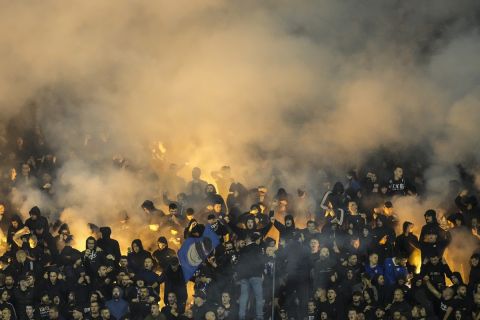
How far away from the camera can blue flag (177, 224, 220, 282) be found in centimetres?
1447

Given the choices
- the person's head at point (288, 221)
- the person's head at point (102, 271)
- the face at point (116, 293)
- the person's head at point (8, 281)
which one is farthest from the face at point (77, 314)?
the person's head at point (288, 221)

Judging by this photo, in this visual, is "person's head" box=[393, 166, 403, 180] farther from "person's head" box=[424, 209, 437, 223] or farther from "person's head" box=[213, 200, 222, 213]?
"person's head" box=[213, 200, 222, 213]

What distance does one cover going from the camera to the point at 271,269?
14273 millimetres

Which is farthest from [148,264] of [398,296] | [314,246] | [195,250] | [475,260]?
[475,260]

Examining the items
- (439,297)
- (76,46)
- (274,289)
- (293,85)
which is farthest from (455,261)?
(76,46)

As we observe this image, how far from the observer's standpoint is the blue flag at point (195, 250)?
570 inches

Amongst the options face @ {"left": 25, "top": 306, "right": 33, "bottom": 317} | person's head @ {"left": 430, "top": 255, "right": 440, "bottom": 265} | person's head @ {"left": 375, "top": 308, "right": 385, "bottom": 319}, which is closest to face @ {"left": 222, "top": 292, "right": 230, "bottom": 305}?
person's head @ {"left": 375, "top": 308, "right": 385, "bottom": 319}

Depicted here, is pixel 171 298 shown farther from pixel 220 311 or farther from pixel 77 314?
pixel 77 314

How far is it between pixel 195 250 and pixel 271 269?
970 mm

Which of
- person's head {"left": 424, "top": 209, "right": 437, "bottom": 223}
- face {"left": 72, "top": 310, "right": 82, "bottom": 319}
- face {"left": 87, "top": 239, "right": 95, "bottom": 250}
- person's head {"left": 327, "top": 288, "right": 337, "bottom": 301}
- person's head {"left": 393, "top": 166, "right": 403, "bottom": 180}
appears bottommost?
person's head {"left": 327, "top": 288, "right": 337, "bottom": 301}

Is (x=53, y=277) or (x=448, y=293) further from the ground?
(x=53, y=277)

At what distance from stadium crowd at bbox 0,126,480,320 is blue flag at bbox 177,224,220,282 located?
0.05 meters

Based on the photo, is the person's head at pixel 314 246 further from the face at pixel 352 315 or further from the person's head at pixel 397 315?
the person's head at pixel 397 315

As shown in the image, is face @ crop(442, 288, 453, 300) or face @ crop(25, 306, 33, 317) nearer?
face @ crop(442, 288, 453, 300)
